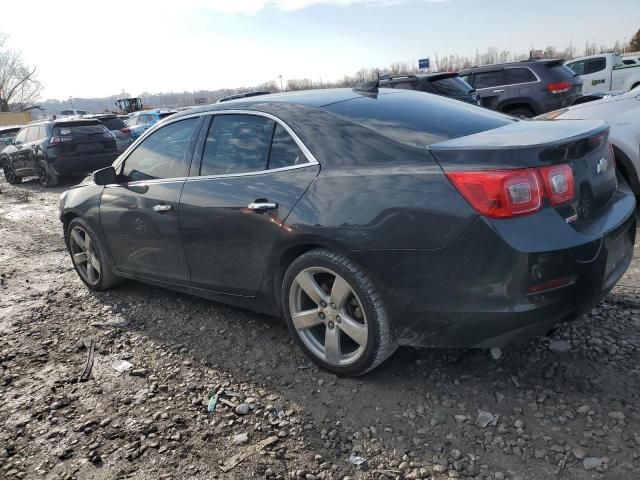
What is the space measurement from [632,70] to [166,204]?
61.8 ft

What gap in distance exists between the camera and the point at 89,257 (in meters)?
4.86

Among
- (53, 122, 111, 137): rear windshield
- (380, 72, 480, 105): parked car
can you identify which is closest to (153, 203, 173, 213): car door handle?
(380, 72, 480, 105): parked car

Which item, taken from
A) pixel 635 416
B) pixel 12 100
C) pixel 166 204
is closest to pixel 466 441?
Result: pixel 635 416

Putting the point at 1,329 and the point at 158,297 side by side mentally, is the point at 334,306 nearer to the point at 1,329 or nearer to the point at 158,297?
the point at 158,297

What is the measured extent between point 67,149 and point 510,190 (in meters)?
12.8

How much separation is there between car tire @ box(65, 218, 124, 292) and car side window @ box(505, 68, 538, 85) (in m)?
10.7

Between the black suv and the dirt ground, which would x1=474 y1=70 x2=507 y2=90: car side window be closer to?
the black suv

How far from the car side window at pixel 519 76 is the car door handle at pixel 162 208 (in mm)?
10777

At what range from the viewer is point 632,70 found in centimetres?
1756

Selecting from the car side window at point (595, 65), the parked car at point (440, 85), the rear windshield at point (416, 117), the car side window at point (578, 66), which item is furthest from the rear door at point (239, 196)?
the car side window at point (578, 66)

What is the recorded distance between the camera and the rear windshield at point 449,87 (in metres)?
10.2

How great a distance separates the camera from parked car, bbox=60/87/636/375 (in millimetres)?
2383

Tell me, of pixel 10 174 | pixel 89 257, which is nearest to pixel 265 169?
pixel 89 257

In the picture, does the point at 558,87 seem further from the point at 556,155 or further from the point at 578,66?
the point at 556,155
